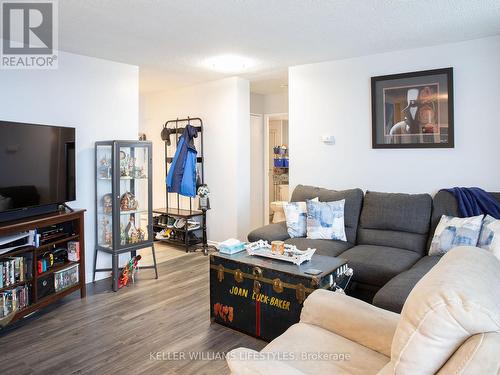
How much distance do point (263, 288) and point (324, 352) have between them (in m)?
0.96

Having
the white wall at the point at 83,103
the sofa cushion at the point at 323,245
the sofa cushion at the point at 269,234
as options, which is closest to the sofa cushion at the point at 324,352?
the sofa cushion at the point at 323,245

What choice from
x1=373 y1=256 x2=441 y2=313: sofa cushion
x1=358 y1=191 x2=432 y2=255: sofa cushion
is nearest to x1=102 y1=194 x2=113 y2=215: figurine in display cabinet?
x1=358 y1=191 x2=432 y2=255: sofa cushion

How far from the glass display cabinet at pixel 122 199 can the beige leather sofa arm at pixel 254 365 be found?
2.64 m

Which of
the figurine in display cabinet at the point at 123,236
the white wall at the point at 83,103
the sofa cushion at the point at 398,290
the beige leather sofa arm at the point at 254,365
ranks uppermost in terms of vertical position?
the white wall at the point at 83,103

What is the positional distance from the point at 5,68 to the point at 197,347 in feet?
9.61

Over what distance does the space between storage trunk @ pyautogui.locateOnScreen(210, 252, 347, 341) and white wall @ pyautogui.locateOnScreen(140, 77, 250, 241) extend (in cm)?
228

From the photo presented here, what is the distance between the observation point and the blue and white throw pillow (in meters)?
3.66

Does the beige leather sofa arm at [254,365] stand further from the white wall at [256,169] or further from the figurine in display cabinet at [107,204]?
the white wall at [256,169]

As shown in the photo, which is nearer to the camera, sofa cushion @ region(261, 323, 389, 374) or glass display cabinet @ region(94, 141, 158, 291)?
sofa cushion @ region(261, 323, 389, 374)

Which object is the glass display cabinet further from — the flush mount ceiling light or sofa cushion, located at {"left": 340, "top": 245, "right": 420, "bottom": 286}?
sofa cushion, located at {"left": 340, "top": 245, "right": 420, "bottom": 286}

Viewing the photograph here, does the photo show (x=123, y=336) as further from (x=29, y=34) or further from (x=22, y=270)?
(x=29, y=34)

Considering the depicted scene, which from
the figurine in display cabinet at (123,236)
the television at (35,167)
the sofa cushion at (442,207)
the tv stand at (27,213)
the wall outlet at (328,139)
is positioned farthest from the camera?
the wall outlet at (328,139)

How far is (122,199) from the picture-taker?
3795 millimetres

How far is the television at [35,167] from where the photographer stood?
2883 millimetres
